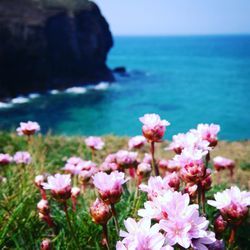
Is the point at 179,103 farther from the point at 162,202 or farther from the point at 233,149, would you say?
the point at 162,202

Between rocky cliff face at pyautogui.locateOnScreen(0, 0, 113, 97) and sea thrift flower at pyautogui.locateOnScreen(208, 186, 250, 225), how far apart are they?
142 feet

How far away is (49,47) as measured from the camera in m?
50.4

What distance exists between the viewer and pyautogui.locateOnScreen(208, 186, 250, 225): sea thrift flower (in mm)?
1888

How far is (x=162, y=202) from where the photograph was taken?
1.71 metres

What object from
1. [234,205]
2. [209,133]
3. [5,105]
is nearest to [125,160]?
[209,133]

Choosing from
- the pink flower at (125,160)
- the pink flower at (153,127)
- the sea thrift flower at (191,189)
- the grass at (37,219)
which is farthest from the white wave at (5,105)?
the sea thrift flower at (191,189)

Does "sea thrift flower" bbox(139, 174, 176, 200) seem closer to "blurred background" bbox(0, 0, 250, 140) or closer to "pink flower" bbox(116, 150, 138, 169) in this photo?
"pink flower" bbox(116, 150, 138, 169)

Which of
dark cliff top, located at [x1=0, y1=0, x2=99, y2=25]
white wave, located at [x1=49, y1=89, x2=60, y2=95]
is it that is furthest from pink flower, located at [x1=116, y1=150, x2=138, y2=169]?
dark cliff top, located at [x1=0, y1=0, x2=99, y2=25]

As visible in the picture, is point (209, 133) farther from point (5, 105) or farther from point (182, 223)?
point (5, 105)

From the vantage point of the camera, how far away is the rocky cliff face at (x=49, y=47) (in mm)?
45969

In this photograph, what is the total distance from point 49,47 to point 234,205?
165 feet

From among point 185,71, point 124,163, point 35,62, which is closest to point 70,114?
point 35,62

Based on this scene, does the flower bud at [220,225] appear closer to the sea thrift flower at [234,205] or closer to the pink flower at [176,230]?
the sea thrift flower at [234,205]

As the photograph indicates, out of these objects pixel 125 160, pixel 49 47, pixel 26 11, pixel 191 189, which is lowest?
pixel 49 47
